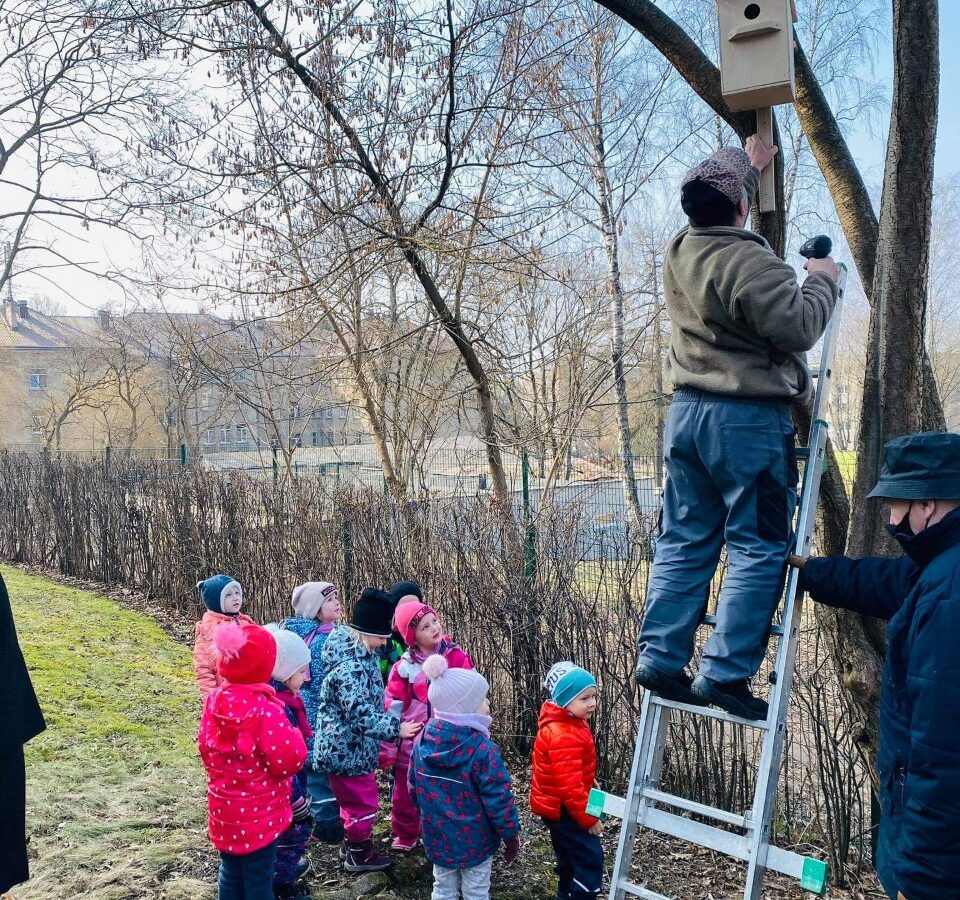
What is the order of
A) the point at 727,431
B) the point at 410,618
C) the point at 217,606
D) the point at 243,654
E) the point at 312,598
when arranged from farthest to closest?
1. the point at 217,606
2. the point at 312,598
3. the point at 410,618
4. the point at 243,654
5. the point at 727,431

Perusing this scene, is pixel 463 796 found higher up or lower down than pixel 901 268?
lower down

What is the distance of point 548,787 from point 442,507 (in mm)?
3025

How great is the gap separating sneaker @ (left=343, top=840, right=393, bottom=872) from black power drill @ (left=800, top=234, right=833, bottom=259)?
3108mm

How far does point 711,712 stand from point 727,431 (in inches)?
35.5

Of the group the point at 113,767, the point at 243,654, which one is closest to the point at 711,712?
the point at 243,654

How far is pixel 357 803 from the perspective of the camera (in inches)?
145

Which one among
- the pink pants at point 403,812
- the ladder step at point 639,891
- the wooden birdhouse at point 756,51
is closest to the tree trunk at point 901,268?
the wooden birdhouse at point 756,51

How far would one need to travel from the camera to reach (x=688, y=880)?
384 cm

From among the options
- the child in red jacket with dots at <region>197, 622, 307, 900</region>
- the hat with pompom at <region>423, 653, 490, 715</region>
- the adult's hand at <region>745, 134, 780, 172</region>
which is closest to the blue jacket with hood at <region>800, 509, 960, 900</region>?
the adult's hand at <region>745, 134, 780, 172</region>

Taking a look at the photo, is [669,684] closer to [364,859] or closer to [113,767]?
[364,859]

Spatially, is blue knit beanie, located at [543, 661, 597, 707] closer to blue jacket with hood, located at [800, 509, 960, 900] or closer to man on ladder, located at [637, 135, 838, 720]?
man on ladder, located at [637, 135, 838, 720]

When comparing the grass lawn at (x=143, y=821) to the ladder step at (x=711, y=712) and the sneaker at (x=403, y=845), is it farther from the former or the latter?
the ladder step at (x=711, y=712)

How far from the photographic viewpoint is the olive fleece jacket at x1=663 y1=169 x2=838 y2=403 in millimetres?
2379

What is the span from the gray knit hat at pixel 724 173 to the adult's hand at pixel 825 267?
0.35 metres
